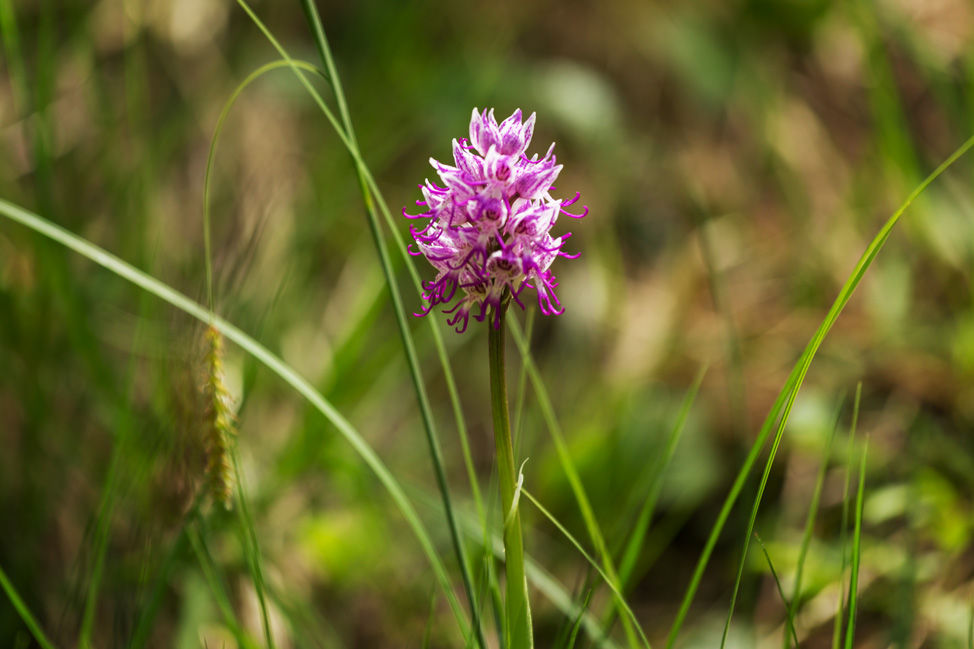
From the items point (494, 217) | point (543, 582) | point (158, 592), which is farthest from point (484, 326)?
point (494, 217)

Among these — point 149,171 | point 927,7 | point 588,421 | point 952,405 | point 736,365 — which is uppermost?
point 927,7

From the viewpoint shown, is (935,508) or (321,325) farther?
(321,325)

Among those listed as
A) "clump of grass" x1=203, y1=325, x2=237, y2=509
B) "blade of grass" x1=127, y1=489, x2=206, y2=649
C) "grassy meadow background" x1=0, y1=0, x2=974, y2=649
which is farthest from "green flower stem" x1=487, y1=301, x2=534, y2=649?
"blade of grass" x1=127, y1=489, x2=206, y2=649

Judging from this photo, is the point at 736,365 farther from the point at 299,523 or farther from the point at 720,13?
the point at 720,13

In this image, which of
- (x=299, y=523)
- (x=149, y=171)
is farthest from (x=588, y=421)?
(x=149, y=171)

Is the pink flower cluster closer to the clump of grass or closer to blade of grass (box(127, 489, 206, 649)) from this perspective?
the clump of grass

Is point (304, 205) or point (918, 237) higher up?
point (304, 205)
